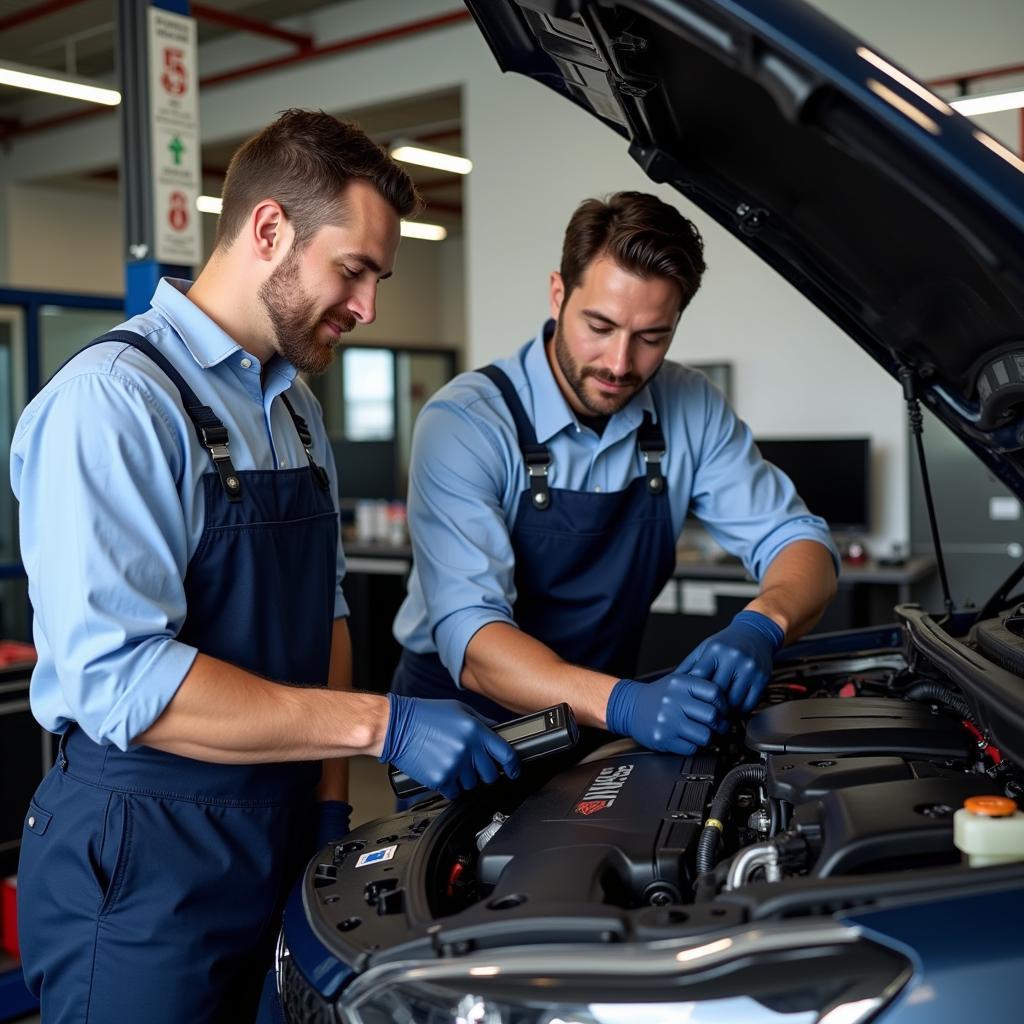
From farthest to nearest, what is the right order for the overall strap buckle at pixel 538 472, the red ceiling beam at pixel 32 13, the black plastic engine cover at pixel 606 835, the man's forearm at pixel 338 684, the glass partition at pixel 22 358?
the red ceiling beam at pixel 32 13 < the glass partition at pixel 22 358 < the overall strap buckle at pixel 538 472 < the man's forearm at pixel 338 684 < the black plastic engine cover at pixel 606 835

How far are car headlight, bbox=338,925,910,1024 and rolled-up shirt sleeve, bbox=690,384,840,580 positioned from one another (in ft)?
4.11

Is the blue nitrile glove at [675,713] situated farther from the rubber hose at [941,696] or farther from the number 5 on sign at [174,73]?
the number 5 on sign at [174,73]

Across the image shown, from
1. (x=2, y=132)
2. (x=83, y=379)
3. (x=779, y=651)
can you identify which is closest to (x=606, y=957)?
(x=83, y=379)

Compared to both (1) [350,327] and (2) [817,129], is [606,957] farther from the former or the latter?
(1) [350,327]

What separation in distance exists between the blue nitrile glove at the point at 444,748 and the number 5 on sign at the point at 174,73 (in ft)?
8.65

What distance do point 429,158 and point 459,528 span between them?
16.3ft

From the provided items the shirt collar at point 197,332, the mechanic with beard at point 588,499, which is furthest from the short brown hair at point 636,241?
the shirt collar at point 197,332

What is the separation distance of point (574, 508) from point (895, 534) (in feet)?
12.5

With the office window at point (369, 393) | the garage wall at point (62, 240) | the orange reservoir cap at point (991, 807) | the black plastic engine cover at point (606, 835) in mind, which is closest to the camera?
the orange reservoir cap at point (991, 807)

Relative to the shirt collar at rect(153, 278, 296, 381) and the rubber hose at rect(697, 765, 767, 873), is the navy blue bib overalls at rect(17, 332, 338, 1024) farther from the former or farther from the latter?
the rubber hose at rect(697, 765, 767, 873)

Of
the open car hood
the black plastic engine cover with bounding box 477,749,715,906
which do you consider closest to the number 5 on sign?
the open car hood

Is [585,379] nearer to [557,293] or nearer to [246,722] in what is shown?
[557,293]

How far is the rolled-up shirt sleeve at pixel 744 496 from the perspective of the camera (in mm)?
2010

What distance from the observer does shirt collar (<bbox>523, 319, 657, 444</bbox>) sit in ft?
6.17
